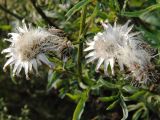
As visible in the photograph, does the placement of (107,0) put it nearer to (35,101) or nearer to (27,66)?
(27,66)

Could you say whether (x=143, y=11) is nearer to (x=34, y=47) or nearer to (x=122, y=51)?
(x=122, y=51)

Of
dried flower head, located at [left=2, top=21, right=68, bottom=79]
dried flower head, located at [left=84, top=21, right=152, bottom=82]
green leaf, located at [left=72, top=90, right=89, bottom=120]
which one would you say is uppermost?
dried flower head, located at [left=2, top=21, right=68, bottom=79]

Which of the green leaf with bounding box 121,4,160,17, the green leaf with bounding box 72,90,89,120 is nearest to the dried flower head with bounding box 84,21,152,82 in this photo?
the green leaf with bounding box 121,4,160,17

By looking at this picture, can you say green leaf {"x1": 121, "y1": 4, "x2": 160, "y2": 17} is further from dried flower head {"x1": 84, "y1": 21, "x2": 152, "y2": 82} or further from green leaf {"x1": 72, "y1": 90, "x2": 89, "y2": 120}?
green leaf {"x1": 72, "y1": 90, "x2": 89, "y2": 120}

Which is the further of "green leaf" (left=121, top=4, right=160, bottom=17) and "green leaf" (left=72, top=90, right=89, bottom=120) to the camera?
"green leaf" (left=72, top=90, right=89, bottom=120)

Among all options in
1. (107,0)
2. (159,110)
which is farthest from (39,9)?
(159,110)

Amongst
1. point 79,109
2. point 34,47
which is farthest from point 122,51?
point 79,109
